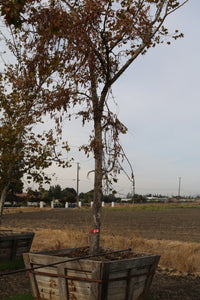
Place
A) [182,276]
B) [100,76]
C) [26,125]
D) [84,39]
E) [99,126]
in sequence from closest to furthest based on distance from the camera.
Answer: [84,39], [99,126], [100,76], [182,276], [26,125]

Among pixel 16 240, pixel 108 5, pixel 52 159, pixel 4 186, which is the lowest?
pixel 16 240

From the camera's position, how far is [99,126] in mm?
5918

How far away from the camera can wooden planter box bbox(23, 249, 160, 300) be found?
4.71m

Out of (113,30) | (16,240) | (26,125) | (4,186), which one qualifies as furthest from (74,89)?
(16,240)

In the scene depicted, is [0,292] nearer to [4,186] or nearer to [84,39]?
[4,186]

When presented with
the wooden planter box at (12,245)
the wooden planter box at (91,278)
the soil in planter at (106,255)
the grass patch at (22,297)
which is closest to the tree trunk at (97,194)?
the soil in planter at (106,255)

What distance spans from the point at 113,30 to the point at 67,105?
147 centimetres

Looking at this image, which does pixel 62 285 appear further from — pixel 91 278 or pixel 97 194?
pixel 97 194

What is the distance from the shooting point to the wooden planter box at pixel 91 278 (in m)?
4.71

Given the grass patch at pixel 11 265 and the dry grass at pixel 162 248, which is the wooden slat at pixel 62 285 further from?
the dry grass at pixel 162 248

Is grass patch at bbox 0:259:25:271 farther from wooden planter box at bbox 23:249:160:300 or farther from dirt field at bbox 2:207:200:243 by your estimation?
wooden planter box at bbox 23:249:160:300

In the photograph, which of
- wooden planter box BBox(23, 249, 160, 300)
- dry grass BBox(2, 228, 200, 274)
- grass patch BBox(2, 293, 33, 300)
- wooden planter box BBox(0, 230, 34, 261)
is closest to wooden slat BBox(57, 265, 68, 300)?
wooden planter box BBox(23, 249, 160, 300)

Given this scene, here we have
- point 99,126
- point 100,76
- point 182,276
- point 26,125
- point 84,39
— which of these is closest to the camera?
point 84,39

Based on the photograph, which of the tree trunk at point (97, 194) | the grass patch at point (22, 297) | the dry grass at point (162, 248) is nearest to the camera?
the tree trunk at point (97, 194)
